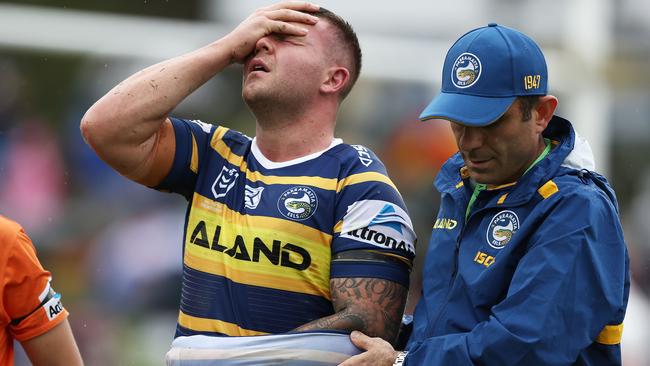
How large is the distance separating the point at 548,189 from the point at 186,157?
1.47 meters

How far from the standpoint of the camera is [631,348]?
31.2 feet

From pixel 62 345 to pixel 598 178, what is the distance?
1986 millimetres

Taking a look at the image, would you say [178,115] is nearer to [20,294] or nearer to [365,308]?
[20,294]

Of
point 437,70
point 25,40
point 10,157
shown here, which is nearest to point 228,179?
point 10,157

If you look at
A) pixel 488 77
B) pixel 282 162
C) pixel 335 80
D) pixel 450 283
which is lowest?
pixel 450 283

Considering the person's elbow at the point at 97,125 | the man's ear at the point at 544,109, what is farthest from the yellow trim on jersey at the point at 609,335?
the person's elbow at the point at 97,125

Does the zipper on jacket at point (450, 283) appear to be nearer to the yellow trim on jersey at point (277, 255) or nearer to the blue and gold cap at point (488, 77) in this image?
the blue and gold cap at point (488, 77)

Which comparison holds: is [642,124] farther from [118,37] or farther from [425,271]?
[425,271]

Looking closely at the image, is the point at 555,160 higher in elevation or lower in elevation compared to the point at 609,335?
higher

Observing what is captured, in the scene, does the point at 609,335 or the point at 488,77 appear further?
the point at 488,77

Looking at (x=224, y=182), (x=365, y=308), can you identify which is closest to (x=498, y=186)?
(x=365, y=308)

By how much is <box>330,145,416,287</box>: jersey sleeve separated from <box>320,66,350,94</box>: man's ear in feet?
1.28

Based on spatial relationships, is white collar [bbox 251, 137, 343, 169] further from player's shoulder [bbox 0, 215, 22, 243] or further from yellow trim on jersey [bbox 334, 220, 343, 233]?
player's shoulder [bbox 0, 215, 22, 243]

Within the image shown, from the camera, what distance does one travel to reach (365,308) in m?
3.97
